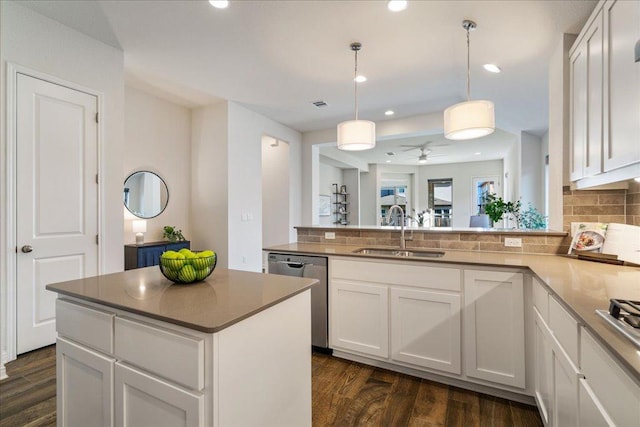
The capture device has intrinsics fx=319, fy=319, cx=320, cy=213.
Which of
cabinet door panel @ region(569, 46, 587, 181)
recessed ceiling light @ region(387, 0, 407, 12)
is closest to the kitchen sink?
cabinet door panel @ region(569, 46, 587, 181)

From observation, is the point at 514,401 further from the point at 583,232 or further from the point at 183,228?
the point at 183,228

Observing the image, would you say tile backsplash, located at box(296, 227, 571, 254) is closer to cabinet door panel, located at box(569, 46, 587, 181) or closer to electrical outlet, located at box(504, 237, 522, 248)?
electrical outlet, located at box(504, 237, 522, 248)

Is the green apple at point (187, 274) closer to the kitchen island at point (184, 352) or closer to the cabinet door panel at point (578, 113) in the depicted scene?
the kitchen island at point (184, 352)

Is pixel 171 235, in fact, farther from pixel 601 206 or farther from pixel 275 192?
pixel 601 206

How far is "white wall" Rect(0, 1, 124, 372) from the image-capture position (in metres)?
2.38

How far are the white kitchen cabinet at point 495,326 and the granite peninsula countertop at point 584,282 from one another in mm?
124

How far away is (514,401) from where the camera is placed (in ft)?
6.56

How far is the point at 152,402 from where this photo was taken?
1.09 metres

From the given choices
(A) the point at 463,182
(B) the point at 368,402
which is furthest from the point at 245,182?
(A) the point at 463,182

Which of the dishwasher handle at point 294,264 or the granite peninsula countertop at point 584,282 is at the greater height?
the granite peninsula countertop at point 584,282

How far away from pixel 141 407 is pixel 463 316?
5.97 feet

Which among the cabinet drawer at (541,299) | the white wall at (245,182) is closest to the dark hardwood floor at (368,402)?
the cabinet drawer at (541,299)

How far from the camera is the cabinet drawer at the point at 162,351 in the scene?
0.98m

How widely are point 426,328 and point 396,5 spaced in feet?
7.49
